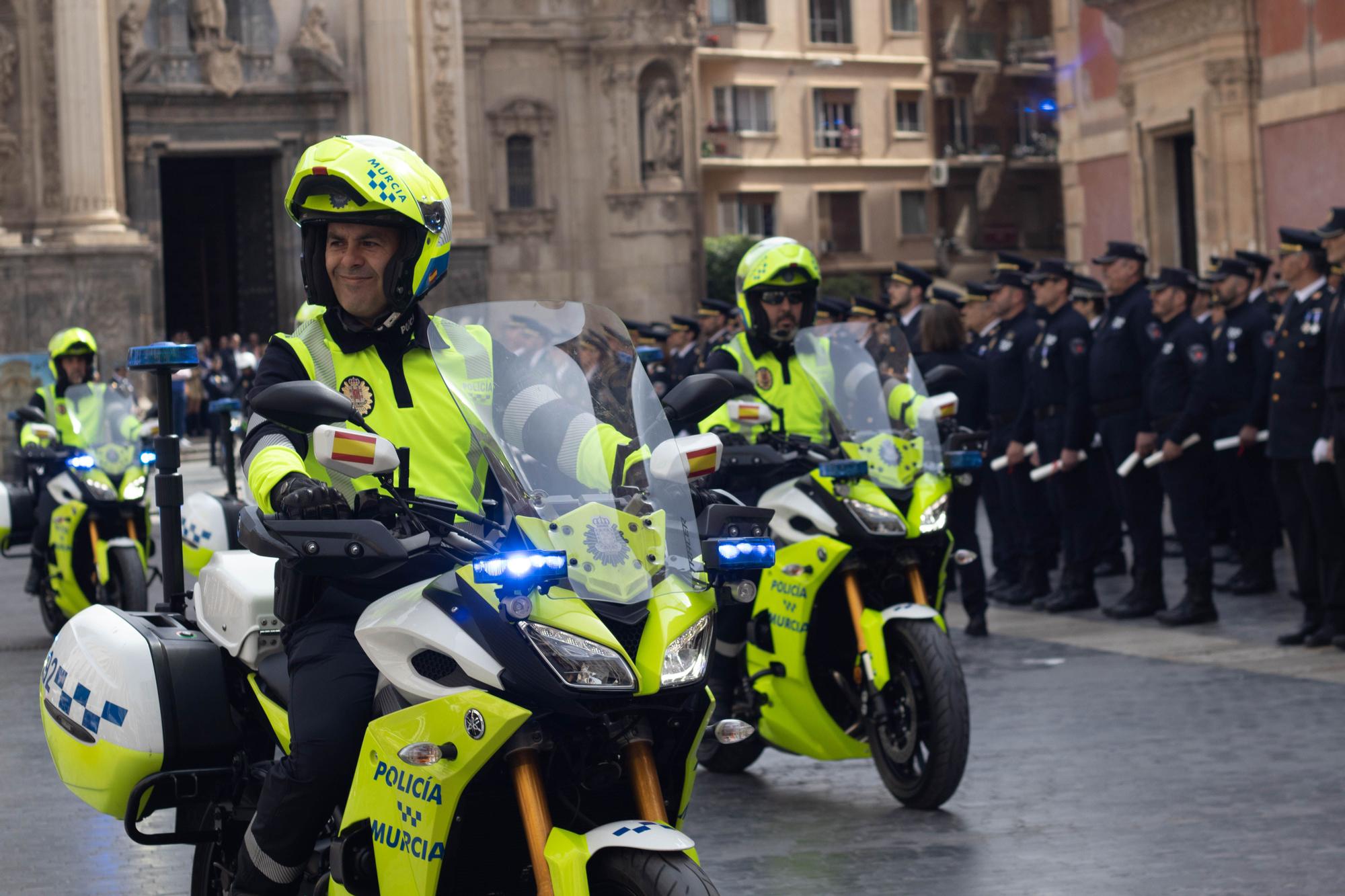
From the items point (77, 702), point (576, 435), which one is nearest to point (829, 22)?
point (77, 702)

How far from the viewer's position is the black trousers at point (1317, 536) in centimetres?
1055

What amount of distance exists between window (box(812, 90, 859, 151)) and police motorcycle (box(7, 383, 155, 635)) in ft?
142

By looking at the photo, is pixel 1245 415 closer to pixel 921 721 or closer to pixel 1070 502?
pixel 1070 502

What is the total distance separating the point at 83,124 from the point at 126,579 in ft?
66.8

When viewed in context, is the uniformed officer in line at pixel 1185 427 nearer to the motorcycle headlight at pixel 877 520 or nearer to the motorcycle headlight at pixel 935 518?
the motorcycle headlight at pixel 935 518

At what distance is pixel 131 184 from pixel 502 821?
3127 centimetres

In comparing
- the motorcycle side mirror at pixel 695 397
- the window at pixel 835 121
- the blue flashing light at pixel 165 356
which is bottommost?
the motorcycle side mirror at pixel 695 397

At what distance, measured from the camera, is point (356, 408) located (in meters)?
4.42

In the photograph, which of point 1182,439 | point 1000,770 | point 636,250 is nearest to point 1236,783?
point 1000,770

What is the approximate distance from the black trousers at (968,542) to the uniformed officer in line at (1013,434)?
102cm

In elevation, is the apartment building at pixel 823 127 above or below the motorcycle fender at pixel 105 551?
above

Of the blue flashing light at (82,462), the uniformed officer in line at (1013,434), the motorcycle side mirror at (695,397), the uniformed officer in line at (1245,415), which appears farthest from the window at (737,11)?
the motorcycle side mirror at (695,397)

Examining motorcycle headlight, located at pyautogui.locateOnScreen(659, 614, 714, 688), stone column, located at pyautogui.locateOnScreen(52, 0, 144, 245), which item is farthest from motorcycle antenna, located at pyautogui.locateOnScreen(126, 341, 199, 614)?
stone column, located at pyautogui.locateOnScreen(52, 0, 144, 245)

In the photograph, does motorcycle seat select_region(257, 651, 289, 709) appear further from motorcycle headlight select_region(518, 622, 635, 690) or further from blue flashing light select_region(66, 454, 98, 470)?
blue flashing light select_region(66, 454, 98, 470)
